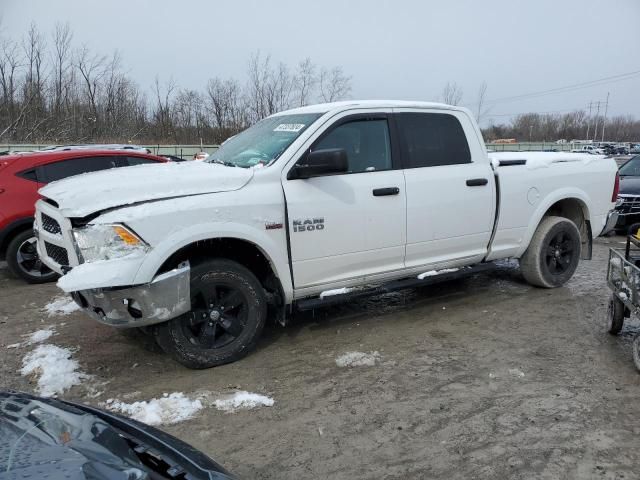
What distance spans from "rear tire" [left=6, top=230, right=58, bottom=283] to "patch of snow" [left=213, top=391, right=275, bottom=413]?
14.5 ft

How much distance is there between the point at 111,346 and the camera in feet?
15.1

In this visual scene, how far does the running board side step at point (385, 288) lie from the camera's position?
4375 mm

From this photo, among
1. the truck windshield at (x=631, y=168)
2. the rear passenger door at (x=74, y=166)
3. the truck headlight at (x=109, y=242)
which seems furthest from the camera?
the truck windshield at (x=631, y=168)

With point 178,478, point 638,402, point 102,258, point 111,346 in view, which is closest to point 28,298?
point 111,346

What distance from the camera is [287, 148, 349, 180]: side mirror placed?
4.04 m

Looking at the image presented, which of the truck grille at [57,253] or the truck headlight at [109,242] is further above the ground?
the truck headlight at [109,242]

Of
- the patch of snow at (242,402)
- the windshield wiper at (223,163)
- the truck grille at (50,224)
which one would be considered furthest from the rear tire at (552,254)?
the truck grille at (50,224)

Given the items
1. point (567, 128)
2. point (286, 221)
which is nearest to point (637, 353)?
point (286, 221)

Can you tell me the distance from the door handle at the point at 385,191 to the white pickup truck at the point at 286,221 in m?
0.01

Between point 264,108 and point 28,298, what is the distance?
42971 millimetres

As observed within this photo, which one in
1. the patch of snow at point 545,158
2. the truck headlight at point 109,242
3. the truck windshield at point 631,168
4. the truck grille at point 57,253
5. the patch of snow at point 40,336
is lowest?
the patch of snow at point 40,336

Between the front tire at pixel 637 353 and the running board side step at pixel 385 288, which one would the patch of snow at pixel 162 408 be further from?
the front tire at pixel 637 353

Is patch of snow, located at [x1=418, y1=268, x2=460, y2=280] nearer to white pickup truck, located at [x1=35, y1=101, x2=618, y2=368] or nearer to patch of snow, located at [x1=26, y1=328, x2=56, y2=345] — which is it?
white pickup truck, located at [x1=35, y1=101, x2=618, y2=368]

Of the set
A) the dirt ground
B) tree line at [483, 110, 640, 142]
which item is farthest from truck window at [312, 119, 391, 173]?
tree line at [483, 110, 640, 142]
